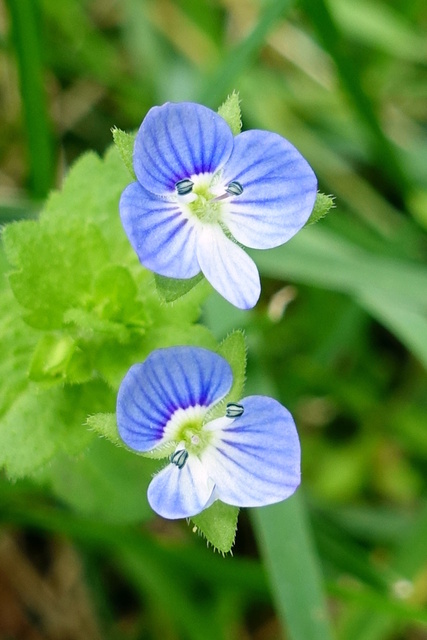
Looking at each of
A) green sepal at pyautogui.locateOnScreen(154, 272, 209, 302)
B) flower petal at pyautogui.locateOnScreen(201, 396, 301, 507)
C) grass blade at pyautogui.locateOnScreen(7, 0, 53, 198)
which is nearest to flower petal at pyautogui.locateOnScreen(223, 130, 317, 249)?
green sepal at pyautogui.locateOnScreen(154, 272, 209, 302)

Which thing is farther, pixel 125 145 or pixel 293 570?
pixel 293 570

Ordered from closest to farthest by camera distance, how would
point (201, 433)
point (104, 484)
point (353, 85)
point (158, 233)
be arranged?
point (158, 233)
point (201, 433)
point (104, 484)
point (353, 85)

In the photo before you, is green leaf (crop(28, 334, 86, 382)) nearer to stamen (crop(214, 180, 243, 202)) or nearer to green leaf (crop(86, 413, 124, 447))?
green leaf (crop(86, 413, 124, 447))

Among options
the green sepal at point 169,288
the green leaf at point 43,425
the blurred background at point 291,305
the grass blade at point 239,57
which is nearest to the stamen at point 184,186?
the green sepal at point 169,288

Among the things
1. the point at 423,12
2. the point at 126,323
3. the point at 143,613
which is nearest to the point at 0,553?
the point at 143,613

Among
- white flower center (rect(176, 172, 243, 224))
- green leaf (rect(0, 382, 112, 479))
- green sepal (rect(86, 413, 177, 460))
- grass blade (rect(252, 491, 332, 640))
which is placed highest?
white flower center (rect(176, 172, 243, 224))

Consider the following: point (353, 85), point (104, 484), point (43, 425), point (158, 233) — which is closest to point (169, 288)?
point (158, 233)

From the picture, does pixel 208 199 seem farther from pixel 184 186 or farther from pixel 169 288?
pixel 169 288
